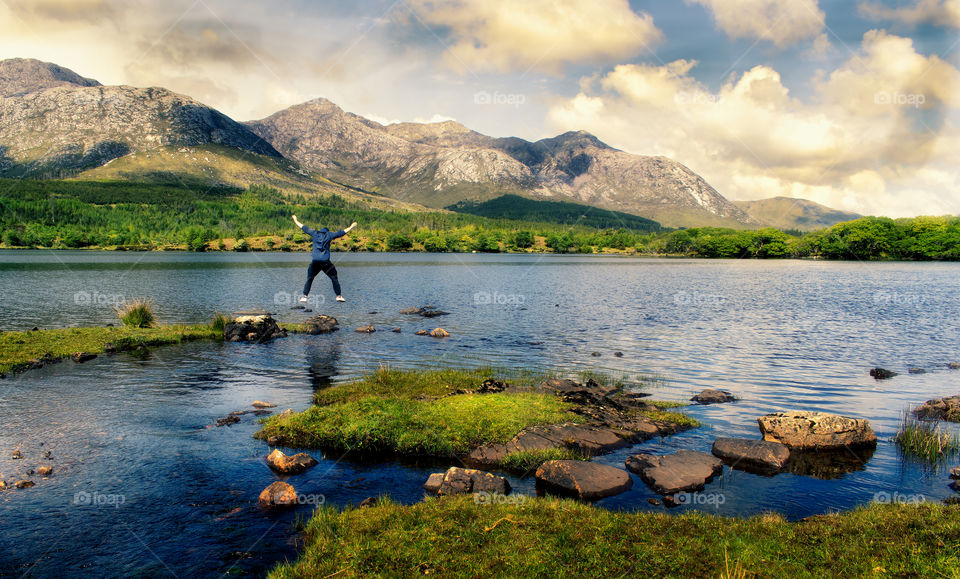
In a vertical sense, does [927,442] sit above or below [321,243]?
below

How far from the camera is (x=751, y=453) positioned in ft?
51.2

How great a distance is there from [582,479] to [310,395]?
13593 mm

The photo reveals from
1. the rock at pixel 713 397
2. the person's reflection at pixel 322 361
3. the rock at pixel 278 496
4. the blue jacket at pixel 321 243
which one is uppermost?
the blue jacket at pixel 321 243

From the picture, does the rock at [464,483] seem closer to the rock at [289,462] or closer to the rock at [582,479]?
the rock at [582,479]

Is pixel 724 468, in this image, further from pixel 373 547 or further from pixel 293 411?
pixel 293 411

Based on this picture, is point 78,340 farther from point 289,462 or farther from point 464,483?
point 464,483

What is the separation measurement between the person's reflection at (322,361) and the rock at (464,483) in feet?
39.1

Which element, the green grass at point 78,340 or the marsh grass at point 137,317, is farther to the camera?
the marsh grass at point 137,317

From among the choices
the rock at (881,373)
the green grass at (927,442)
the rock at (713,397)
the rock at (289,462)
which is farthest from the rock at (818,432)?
the rock at (289,462)

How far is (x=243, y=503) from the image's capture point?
40.2 ft

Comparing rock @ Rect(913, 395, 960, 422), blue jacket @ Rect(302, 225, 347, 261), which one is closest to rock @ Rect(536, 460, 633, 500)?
rock @ Rect(913, 395, 960, 422)

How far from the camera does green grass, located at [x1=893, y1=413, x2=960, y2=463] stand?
15.9 m

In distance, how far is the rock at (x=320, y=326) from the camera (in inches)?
1526

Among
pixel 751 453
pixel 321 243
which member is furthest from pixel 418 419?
pixel 321 243
